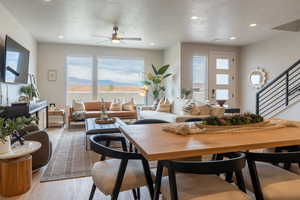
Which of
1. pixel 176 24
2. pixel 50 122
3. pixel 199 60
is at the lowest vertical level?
pixel 50 122

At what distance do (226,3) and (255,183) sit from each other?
11.0 feet

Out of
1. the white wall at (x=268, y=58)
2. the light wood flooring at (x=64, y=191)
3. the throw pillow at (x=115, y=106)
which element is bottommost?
the light wood flooring at (x=64, y=191)

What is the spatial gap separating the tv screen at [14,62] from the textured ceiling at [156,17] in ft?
2.35

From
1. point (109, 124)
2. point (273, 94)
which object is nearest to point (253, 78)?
point (273, 94)

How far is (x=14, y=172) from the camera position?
7.45ft

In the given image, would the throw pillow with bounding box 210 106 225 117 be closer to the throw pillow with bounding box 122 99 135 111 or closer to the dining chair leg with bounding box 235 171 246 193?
the throw pillow with bounding box 122 99 135 111

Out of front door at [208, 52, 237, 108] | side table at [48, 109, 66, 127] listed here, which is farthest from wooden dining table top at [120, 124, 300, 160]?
front door at [208, 52, 237, 108]

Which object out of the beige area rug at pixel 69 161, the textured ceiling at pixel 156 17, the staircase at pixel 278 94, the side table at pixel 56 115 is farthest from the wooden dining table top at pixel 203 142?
the side table at pixel 56 115

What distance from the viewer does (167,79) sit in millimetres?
8047

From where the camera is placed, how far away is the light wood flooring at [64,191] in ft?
7.45

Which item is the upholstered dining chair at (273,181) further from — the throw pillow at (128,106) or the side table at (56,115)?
the side table at (56,115)

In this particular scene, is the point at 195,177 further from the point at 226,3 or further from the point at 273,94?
the point at 273,94

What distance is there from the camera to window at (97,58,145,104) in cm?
779

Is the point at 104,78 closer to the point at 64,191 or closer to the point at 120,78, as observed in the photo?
the point at 120,78
